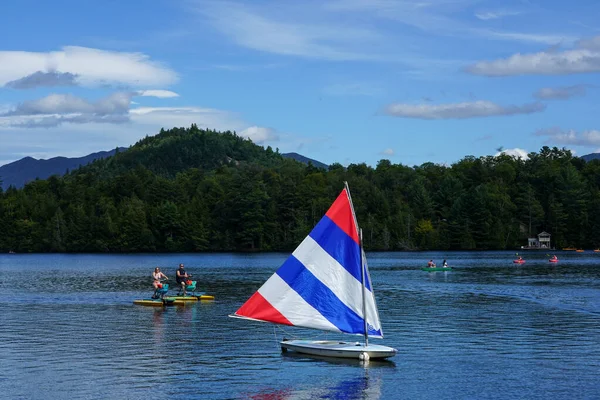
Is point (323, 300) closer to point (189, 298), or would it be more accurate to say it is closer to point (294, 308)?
point (294, 308)

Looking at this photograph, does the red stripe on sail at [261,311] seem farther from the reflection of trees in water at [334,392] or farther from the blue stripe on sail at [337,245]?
the reflection of trees in water at [334,392]

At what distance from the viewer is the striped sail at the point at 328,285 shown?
119ft

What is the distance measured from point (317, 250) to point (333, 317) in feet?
9.88

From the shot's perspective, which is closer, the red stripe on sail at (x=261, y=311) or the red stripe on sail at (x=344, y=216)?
the red stripe on sail at (x=344, y=216)

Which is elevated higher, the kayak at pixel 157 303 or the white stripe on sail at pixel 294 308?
the white stripe on sail at pixel 294 308

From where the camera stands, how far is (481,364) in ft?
121

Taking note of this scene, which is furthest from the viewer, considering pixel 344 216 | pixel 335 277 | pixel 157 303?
pixel 157 303

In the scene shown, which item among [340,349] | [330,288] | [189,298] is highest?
[330,288]

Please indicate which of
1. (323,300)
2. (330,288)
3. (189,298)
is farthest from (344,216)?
(189,298)

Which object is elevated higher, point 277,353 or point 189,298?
point 189,298

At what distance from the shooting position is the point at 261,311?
121ft

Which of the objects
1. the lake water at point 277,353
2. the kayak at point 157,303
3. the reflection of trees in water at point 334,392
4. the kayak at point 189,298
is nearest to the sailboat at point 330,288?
the lake water at point 277,353

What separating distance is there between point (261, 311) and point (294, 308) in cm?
149

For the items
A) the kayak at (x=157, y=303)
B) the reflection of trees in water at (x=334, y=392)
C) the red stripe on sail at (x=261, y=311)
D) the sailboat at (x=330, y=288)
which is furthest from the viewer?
the kayak at (x=157, y=303)
